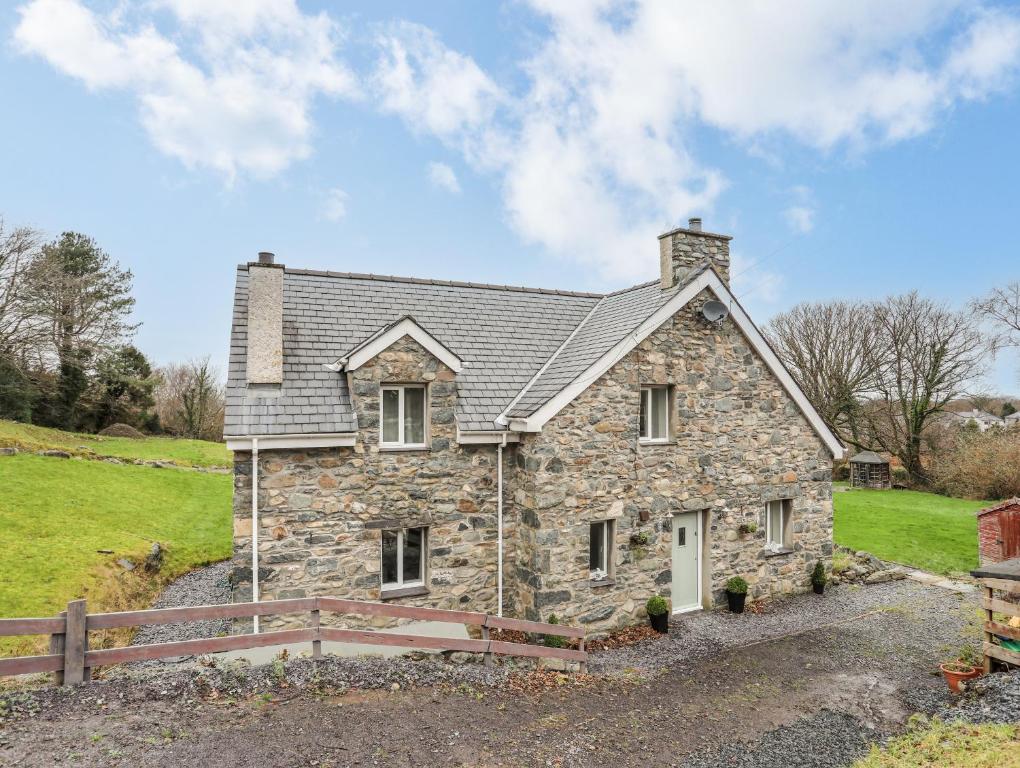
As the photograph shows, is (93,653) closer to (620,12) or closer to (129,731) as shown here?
(129,731)

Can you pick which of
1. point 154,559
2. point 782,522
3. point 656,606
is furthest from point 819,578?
point 154,559

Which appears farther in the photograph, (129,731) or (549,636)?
(549,636)

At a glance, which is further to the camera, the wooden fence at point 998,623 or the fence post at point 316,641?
the wooden fence at point 998,623

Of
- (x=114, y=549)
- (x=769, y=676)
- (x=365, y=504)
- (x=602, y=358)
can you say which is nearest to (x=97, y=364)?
(x=114, y=549)

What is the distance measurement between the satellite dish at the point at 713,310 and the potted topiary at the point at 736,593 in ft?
20.1

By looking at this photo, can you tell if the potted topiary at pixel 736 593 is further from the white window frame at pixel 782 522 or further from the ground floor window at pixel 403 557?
the ground floor window at pixel 403 557

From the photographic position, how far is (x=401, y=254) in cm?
2611

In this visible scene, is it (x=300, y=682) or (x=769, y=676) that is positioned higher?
(x=300, y=682)

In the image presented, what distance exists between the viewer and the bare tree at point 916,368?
34.4m

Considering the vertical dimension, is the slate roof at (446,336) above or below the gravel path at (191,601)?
above

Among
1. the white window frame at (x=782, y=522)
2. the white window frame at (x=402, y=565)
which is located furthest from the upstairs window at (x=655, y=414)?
the white window frame at (x=402, y=565)

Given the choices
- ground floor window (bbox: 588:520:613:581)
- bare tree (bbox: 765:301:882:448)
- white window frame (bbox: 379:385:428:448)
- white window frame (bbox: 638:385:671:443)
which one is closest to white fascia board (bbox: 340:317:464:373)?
white window frame (bbox: 379:385:428:448)

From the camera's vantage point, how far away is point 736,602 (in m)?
13.4

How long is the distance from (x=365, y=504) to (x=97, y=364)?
34.5 meters
